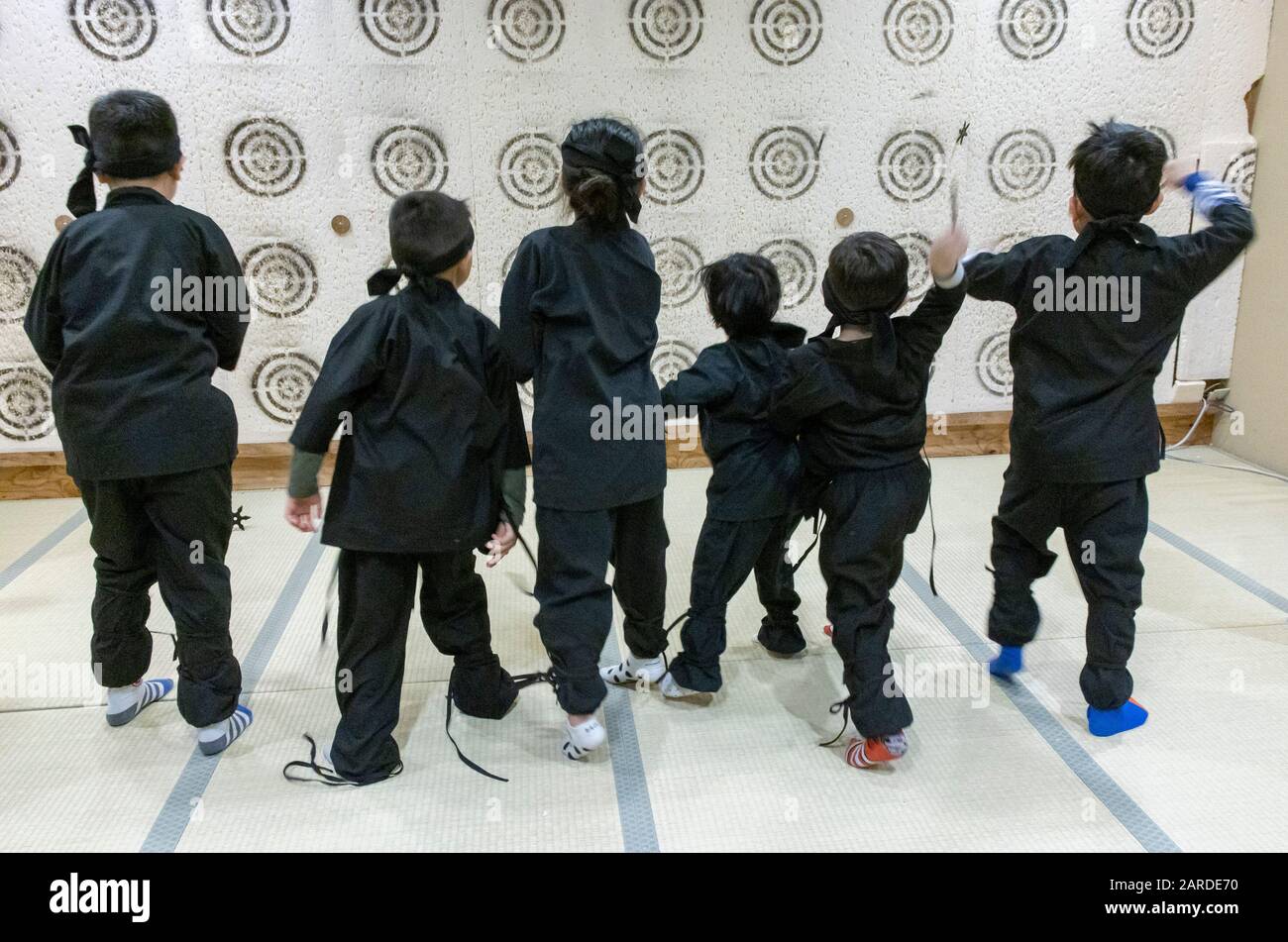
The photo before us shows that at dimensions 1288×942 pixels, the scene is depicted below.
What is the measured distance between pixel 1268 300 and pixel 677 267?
1.76 m

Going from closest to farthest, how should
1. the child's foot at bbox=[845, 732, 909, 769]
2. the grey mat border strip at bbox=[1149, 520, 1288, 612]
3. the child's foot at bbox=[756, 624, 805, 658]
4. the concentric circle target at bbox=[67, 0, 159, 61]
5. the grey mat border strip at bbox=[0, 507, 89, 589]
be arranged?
the child's foot at bbox=[845, 732, 909, 769]
the child's foot at bbox=[756, 624, 805, 658]
the grey mat border strip at bbox=[1149, 520, 1288, 612]
the grey mat border strip at bbox=[0, 507, 89, 589]
the concentric circle target at bbox=[67, 0, 159, 61]

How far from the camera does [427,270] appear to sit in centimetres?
156

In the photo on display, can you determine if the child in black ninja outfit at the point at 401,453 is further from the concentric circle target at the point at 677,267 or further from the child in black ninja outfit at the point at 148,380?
the concentric circle target at the point at 677,267

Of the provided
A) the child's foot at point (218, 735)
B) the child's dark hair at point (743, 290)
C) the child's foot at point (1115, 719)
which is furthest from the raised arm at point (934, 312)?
the child's foot at point (218, 735)

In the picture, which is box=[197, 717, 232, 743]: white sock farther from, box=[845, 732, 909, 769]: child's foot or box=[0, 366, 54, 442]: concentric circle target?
box=[0, 366, 54, 442]: concentric circle target

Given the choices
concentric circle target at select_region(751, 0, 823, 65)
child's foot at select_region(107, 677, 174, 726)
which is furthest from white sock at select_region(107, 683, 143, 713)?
concentric circle target at select_region(751, 0, 823, 65)

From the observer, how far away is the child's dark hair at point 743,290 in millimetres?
1740

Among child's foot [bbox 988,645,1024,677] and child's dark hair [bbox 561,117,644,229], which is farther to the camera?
child's foot [bbox 988,645,1024,677]

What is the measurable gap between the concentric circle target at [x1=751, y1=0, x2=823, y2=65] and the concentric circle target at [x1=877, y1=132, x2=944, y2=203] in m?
0.36

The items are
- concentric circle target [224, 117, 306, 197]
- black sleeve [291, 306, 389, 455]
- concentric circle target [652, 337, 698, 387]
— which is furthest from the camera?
concentric circle target [652, 337, 698, 387]

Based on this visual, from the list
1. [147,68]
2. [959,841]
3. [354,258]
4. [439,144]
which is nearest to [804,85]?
[439,144]

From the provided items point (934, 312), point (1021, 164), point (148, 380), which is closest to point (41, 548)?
point (148, 380)

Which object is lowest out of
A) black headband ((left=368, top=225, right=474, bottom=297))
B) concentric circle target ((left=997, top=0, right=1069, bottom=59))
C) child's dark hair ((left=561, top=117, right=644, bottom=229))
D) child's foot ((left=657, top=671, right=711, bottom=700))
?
child's foot ((left=657, top=671, right=711, bottom=700))

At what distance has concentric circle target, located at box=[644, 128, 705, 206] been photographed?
2926mm
